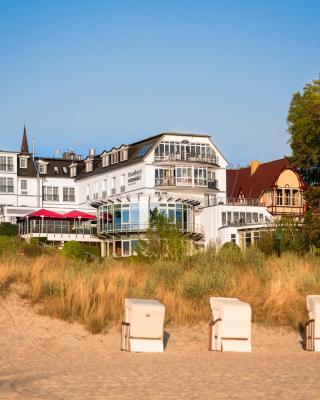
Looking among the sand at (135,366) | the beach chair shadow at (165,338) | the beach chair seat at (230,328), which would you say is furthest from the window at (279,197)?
the beach chair seat at (230,328)

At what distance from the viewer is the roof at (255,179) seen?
78625 mm

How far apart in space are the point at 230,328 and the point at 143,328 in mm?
2153

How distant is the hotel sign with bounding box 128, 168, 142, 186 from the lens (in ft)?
247

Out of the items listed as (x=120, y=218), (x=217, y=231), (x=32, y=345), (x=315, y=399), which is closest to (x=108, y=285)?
(x=32, y=345)

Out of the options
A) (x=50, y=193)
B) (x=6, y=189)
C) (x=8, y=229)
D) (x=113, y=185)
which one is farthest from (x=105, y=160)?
(x=8, y=229)

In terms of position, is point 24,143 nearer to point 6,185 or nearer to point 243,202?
point 6,185

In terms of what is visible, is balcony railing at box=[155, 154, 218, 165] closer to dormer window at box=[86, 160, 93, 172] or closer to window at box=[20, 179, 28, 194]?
dormer window at box=[86, 160, 93, 172]

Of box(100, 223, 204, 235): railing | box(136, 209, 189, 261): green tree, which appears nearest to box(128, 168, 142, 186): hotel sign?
box(100, 223, 204, 235): railing

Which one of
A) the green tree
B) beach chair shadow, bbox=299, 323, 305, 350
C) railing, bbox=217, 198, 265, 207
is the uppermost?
railing, bbox=217, 198, 265, 207

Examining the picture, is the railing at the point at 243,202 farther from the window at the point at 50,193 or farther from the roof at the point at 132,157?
the window at the point at 50,193

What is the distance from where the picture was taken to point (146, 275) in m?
25.5

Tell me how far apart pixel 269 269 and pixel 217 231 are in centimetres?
4344

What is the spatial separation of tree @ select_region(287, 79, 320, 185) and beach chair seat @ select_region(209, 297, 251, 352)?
110ft

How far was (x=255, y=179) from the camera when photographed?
8188 centimetres
